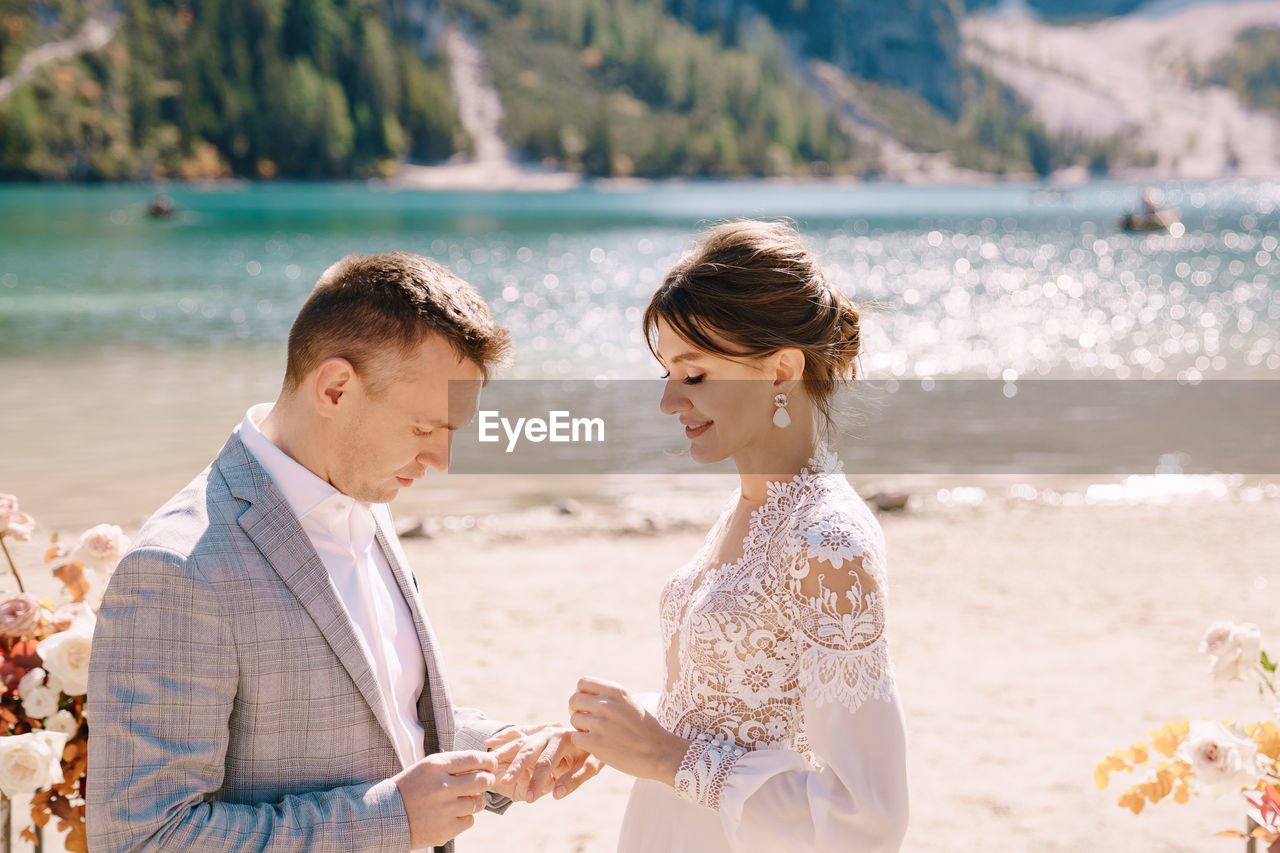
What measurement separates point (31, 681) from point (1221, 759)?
9.96ft

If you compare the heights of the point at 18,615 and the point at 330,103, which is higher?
the point at 330,103

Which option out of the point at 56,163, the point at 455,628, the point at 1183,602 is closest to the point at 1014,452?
the point at 1183,602

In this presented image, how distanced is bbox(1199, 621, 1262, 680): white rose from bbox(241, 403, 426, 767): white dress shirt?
2131 mm

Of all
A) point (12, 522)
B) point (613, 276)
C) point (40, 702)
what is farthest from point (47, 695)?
point (613, 276)

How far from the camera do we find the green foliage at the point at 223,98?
122m

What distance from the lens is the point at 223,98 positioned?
13512 centimetres

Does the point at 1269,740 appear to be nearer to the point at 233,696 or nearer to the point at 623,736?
the point at 623,736

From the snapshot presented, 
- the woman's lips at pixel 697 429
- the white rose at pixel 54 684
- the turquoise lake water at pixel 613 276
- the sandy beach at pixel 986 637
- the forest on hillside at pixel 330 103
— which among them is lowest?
the turquoise lake water at pixel 613 276

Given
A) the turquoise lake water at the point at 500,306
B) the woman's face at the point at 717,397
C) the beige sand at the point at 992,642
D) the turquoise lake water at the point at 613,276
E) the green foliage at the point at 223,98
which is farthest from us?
the green foliage at the point at 223,98

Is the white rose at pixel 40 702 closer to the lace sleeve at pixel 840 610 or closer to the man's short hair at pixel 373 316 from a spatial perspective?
the man's short hair at pixel 373 316

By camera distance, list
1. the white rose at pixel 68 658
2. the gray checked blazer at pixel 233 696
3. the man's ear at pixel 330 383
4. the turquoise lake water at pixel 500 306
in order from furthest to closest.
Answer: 1. the turquoise lake water at pixel 500 306
2. the white rose at pixel 68 658
3. the man's ear at pixel 330 383
4. the gray checked blazer at pixel 233 696

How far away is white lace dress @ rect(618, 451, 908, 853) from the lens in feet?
7.54

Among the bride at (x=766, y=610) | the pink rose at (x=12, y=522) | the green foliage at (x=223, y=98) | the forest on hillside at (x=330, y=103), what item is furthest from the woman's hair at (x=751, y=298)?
the forest on hillside at (x=330, y=103)

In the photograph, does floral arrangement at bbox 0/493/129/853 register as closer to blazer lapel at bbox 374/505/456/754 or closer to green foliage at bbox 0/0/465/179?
blazer lapel at bbox 374/505/456/754
